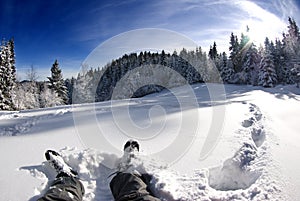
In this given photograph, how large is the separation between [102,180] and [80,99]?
37509mm

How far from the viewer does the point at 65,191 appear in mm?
2354

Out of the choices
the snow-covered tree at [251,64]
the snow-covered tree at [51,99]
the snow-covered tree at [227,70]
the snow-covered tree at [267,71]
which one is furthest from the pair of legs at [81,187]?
the snow-covered tree at [227,70]

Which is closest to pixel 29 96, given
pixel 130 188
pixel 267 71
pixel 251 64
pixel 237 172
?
pixel 251 64

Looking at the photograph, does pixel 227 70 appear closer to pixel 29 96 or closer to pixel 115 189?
pixel 115 189

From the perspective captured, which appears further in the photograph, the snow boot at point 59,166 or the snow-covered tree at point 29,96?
the snow-covered tree at point 29,96

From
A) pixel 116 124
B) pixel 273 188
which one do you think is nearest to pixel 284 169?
pixel 273 188

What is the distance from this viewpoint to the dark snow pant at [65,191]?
220 centimetres

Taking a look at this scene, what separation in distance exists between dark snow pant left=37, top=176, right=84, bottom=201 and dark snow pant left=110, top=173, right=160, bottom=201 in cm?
42

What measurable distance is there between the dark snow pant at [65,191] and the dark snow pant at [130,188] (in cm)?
42

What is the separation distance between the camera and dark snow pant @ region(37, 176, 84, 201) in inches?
86.7

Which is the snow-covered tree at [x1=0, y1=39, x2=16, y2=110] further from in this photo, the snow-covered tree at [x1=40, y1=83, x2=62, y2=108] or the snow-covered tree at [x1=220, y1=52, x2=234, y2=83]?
the snow-covered tree at [x1=220, y1=52, x2=234, y2=83]

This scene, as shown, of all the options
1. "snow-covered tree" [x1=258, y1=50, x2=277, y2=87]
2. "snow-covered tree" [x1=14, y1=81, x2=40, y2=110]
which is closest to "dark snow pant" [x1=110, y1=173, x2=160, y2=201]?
"snow-covered tree" [x1=258, y1=50, x2=277, y2=87]

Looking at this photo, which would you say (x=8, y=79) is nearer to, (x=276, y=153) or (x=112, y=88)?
(x=112, y=88)

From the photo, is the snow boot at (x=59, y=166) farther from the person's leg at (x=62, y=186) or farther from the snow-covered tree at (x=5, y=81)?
the snow-covered tree at (x=5, y=81)
